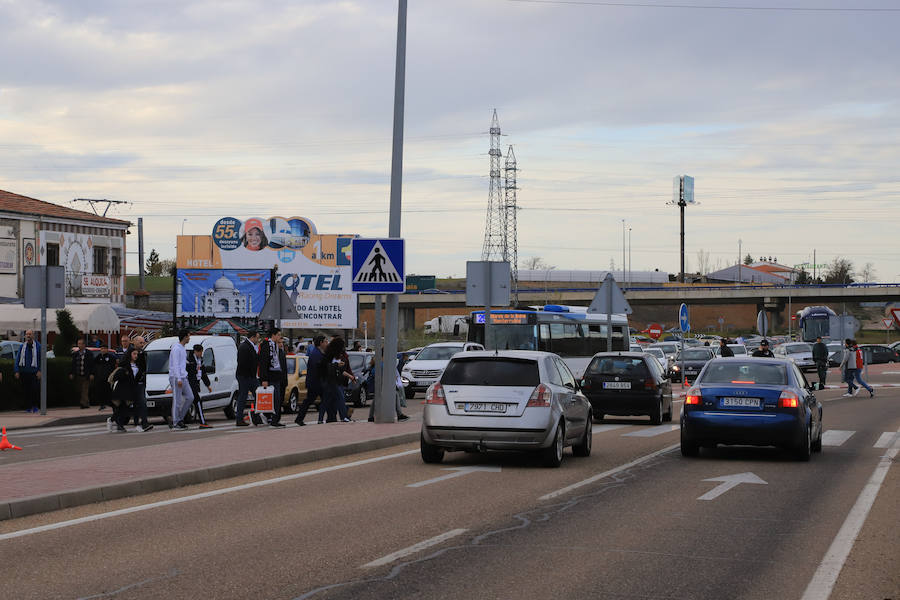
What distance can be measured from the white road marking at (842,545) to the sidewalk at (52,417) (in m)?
17.2

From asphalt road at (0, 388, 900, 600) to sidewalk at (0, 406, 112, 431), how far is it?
1198 centimetres

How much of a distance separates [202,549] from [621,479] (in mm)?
6377

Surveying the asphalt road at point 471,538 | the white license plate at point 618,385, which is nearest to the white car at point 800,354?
the white license plate at point 618,385

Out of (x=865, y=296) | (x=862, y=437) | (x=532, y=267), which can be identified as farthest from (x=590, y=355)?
(x=532, y=267)

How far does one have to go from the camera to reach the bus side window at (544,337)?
38531 millimetres

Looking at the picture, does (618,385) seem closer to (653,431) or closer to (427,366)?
(653,431)

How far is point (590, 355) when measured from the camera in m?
40.4

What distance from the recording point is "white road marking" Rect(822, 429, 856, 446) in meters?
19.6

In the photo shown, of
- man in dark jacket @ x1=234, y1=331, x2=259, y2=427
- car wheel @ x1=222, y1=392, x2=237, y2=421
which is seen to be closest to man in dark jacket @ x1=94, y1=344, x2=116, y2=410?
car wheel @ x1=222, y1=392, x2=237, y2=421

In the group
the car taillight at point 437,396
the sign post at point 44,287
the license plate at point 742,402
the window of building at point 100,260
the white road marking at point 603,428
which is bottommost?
the white road marking at point 603,428

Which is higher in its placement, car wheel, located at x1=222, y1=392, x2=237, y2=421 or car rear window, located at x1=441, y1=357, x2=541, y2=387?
Result: car rear window, located at x1=441, y1=357, x2=541, y2=387

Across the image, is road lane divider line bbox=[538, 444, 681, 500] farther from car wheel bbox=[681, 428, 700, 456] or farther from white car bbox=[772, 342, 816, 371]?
white car bbox=[772, 342, 816, 371]

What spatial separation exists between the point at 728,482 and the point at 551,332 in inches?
1005

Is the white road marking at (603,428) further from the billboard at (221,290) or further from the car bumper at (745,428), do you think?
the billboard at (221,290)
